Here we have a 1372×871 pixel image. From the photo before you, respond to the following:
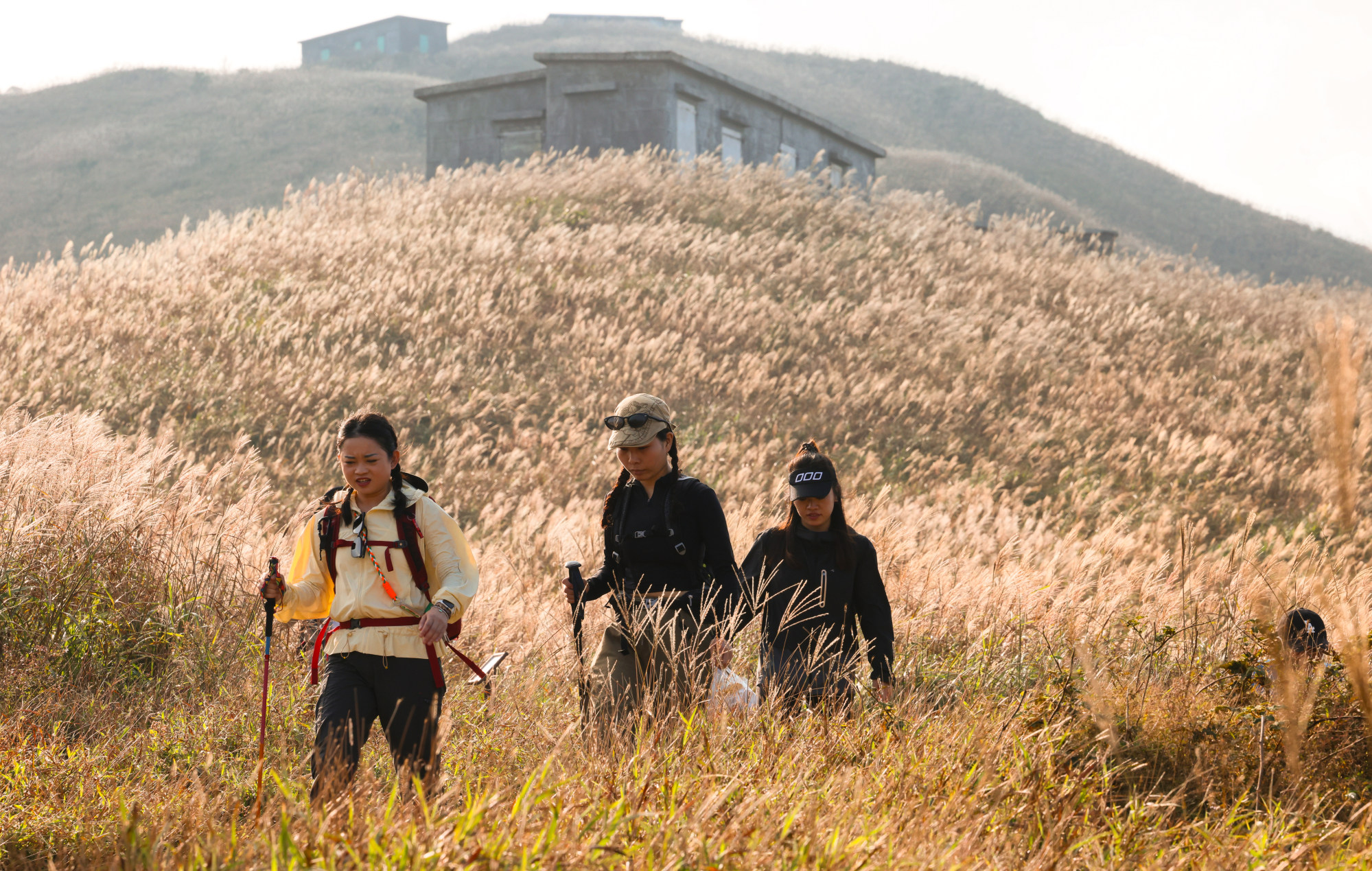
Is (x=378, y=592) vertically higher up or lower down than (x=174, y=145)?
lower down

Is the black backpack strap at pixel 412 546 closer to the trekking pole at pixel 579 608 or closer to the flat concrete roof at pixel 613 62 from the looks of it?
the trekking pole at pixel 579 608

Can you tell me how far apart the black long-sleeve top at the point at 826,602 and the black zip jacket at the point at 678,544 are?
0.80 ft

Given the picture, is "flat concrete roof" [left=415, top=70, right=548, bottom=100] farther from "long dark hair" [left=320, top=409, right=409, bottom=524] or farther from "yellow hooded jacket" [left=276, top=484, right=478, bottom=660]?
"yellow hooded jacket" [left=276, top=484, right=478, bottom=660]

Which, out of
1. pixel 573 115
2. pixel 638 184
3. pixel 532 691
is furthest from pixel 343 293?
pixel 573 115

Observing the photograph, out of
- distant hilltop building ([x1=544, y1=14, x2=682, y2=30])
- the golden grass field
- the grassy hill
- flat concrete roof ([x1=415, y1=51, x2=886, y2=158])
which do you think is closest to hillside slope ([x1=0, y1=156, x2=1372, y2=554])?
the golden grass field

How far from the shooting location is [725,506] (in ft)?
28.4

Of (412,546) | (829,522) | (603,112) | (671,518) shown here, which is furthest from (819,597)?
(603,112)

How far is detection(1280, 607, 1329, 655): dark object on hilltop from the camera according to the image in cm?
435

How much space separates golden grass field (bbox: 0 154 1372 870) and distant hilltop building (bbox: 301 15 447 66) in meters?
62.3

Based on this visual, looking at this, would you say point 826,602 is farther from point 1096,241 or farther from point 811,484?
point 1096,241

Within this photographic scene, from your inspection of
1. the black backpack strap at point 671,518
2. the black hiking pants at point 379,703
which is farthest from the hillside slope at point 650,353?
the black hiking pants at point 379,703

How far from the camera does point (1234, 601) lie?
577cm

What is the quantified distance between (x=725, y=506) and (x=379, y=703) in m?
5.42

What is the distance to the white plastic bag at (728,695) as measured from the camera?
363cm
